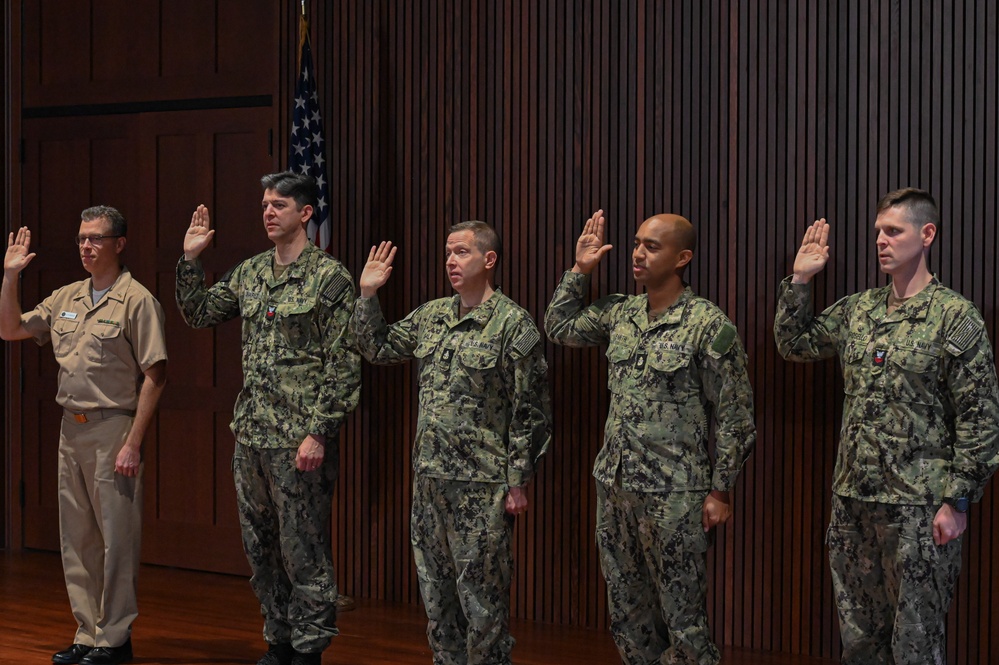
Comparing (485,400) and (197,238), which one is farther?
(197,238)

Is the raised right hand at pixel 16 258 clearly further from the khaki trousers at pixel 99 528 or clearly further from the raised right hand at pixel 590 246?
the raised right hand at pixel 590 246

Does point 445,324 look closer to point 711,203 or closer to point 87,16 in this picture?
point 711,203

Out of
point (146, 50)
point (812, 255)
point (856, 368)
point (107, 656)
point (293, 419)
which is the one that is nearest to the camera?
point (856, 368)

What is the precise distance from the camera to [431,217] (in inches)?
226

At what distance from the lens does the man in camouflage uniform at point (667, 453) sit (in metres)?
4.06

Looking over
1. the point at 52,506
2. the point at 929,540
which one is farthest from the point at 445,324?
the point at 52,506

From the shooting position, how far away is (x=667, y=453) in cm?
409

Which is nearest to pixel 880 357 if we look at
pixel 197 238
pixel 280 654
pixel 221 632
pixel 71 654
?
pixel 280 654

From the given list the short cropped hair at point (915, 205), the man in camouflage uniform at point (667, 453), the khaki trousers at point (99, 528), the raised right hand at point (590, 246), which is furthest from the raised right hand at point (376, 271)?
the short cropped hair at point (915, 205)

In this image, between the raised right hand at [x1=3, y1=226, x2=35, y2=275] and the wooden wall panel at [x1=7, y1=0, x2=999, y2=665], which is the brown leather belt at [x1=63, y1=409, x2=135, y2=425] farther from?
the wooden wall panel at [x1=7, y1=0, x2=999, y2=665]

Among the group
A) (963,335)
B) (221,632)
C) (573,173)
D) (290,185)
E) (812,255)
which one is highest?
(573,173)

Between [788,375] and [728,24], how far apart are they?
1.39 meters

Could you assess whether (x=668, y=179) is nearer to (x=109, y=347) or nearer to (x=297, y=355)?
(x=297, y=355)

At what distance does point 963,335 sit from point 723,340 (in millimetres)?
714
